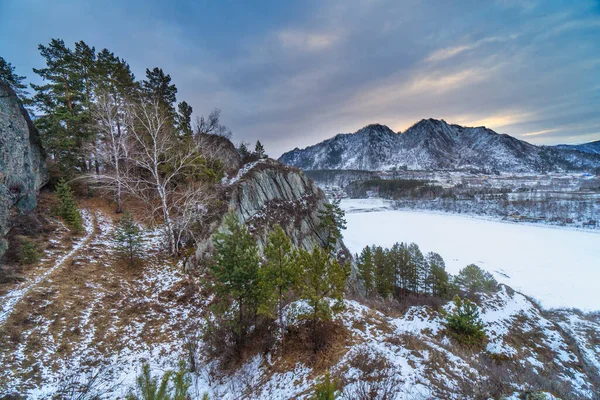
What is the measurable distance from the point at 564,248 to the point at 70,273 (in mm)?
86723

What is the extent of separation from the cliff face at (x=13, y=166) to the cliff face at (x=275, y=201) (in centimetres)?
1161

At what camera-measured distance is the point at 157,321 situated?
10.9 metres

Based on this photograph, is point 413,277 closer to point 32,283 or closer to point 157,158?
point 157,158

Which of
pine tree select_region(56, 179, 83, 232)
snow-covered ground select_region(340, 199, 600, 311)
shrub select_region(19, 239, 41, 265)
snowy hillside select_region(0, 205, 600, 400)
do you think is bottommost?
snow-covered ground select_region(340, 199, 600, 311)

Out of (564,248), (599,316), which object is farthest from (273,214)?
(564,248)

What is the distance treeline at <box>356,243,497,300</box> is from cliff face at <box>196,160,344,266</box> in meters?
6.59

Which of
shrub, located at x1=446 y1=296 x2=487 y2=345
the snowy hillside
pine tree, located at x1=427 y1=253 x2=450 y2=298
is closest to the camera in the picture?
the snowy hillside

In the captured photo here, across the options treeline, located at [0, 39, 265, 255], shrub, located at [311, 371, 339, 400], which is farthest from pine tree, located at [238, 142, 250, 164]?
shrub, located at [311, 371, 339, 400]

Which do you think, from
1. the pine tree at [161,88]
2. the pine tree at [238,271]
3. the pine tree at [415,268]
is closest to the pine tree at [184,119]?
the pine tree at [161,88]

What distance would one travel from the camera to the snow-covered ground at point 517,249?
3472cm

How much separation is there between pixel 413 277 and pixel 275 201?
22.4 m

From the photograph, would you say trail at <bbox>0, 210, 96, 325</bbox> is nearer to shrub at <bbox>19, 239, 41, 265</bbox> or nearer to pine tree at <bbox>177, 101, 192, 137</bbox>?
shrub at <bbox>19, 239, 41, 265</bbox>

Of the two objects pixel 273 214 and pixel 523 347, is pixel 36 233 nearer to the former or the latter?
pixel 273 214

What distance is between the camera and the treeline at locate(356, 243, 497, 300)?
90.0ft
